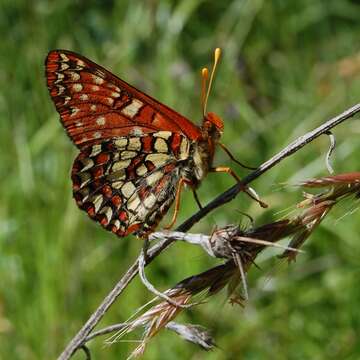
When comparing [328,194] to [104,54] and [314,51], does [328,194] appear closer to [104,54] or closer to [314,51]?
[104,54]

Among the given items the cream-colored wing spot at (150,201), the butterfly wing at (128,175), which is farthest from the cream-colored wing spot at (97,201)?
the cream-colored wing spot at (150,201)

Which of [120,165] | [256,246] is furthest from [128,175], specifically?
[256,246]

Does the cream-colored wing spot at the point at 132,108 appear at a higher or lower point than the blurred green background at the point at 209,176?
higher

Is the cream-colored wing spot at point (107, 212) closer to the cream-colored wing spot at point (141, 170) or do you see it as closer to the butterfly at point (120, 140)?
the butterfly at point (120, 140)

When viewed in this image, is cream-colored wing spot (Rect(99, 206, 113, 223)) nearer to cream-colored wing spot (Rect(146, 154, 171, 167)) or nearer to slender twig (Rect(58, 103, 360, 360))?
cream-colored wing spot (Rect(146, 154, 171, 167))

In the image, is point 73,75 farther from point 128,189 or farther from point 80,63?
point 128,189

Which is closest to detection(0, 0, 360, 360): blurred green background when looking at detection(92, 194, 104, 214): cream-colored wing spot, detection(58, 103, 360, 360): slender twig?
detection(92, 194, 104, 214): cream-colored wing spot

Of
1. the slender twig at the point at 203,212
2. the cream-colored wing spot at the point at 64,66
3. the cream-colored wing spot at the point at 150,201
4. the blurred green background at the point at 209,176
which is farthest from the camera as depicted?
the blurred green background at the point at 209,176

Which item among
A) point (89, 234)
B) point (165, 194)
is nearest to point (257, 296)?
point (89, 234)
